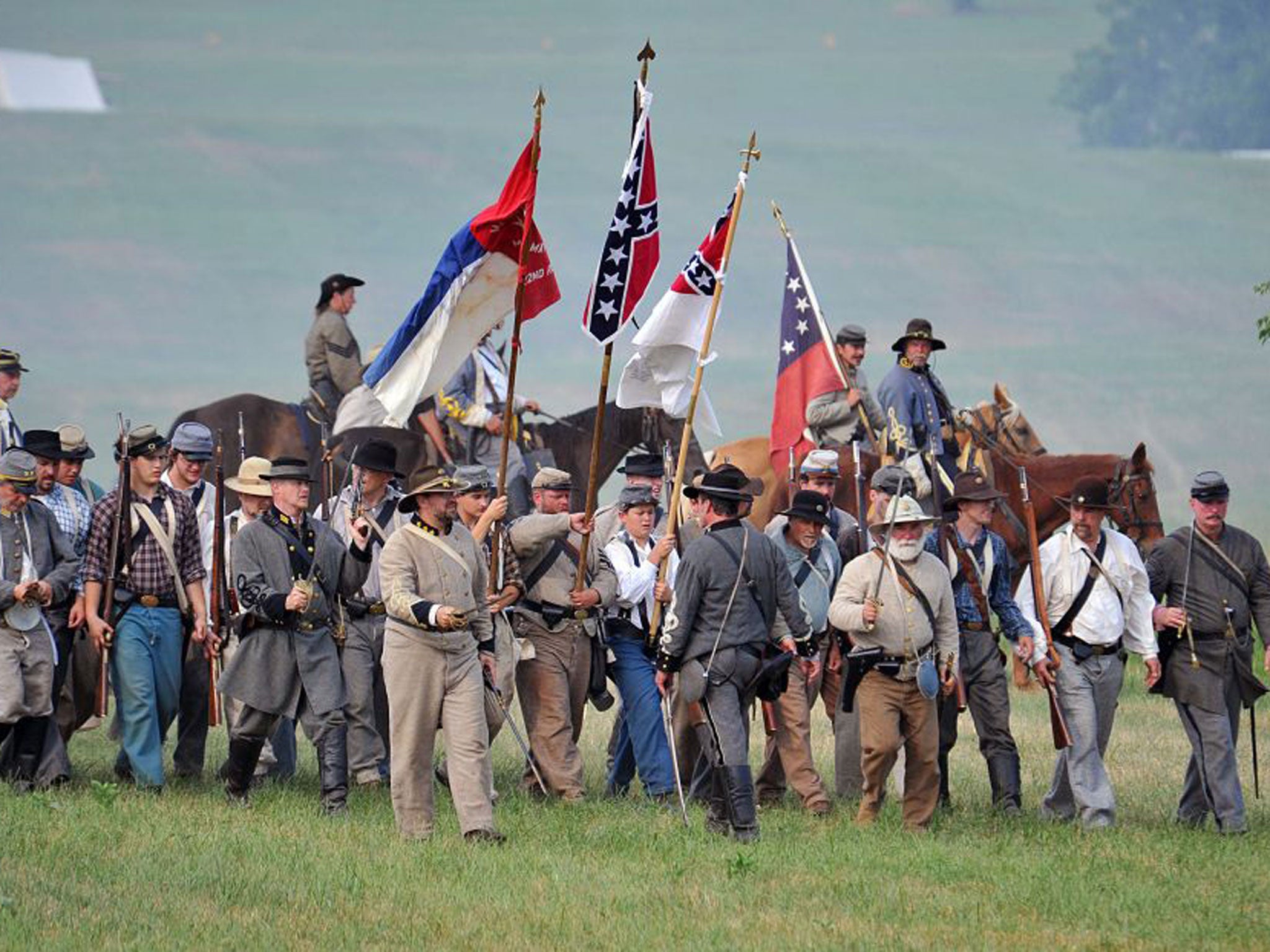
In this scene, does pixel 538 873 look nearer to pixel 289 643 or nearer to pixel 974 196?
pixel 289 643

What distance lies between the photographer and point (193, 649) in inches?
549

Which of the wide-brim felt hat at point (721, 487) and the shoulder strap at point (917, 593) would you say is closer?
the wide-brim felt hat at point (721, 487)

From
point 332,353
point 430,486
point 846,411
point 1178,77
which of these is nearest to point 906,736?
point 430,486

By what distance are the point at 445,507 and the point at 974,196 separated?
2852 cm

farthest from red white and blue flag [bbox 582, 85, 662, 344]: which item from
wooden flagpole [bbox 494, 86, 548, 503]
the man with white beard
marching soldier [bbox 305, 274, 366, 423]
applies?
marching soldier [bbox 305, 274, 366, 423]

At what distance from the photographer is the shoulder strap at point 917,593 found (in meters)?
12.6

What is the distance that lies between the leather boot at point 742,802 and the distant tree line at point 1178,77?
28.9 metres

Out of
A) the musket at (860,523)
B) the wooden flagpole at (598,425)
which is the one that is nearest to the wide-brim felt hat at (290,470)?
the wooden flagpole at (598,425)

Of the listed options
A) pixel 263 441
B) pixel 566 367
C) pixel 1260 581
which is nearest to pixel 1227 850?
pixel 1260 581

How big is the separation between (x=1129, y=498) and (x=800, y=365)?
4.99 m

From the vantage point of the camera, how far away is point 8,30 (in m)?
36.4

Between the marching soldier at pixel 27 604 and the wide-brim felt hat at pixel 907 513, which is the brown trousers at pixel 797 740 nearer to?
the wide-brim felt hat at pixel 907 513

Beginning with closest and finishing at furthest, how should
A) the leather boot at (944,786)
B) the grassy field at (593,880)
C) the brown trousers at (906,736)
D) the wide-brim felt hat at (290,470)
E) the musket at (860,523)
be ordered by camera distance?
1. the grassy field at (593,880)
2. the brown trousers at (906,736)
3. the wide-brim felt hat at (290,470)
4. the leather boot at (944,786)
5. the musket at (860,523)

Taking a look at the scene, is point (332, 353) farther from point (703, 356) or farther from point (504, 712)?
point (504, 712)
